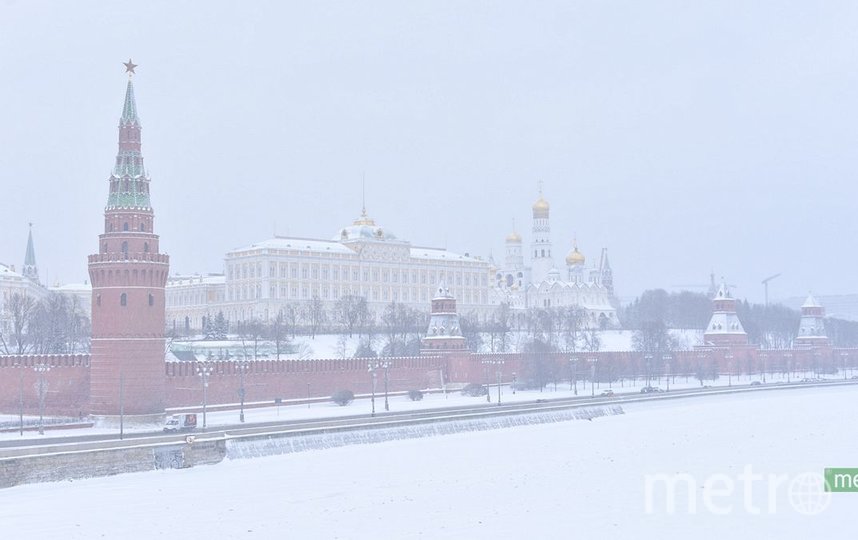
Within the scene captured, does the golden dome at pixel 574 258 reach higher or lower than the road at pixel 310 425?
higher

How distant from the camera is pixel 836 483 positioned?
4131 centimetres

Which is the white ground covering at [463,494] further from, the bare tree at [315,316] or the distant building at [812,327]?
the distant building at [812,327]

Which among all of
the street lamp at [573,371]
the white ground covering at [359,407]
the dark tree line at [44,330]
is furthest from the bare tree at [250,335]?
the street lamp at [573,371]

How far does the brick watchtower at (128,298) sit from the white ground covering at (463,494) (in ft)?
38.6

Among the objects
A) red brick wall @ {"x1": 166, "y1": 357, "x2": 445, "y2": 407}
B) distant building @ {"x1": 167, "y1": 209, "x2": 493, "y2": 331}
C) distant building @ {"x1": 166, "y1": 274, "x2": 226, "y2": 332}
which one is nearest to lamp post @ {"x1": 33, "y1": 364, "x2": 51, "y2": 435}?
red brick wall @ {"x1": 166, "y1": 357, "x2": 445, "y2": 407}

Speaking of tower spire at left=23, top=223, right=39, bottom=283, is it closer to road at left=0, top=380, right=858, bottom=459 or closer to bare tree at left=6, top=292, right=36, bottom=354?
bare tree at left=6, top=292, right=36, bottom=354

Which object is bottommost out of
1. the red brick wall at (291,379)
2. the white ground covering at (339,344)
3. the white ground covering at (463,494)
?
the white ground covering at (463,494)

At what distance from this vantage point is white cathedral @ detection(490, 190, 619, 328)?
162 metres

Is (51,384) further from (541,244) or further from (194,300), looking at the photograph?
(541,244)

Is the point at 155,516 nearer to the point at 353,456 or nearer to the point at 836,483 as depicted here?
the point at 353,456

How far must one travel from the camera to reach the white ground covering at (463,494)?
33.1 metres

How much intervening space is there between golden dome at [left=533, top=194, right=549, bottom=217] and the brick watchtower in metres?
124

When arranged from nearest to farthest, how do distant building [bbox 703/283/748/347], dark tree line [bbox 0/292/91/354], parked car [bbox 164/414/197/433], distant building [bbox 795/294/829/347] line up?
1. parked car [bbox 164/414/197/433]
2. dark tree line [bbox 0/292/91/354]
3. distant building [bbox 703/283/748/347]
4. distant building [bbox 795/294/829/347]

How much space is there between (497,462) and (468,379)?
37.7 m
